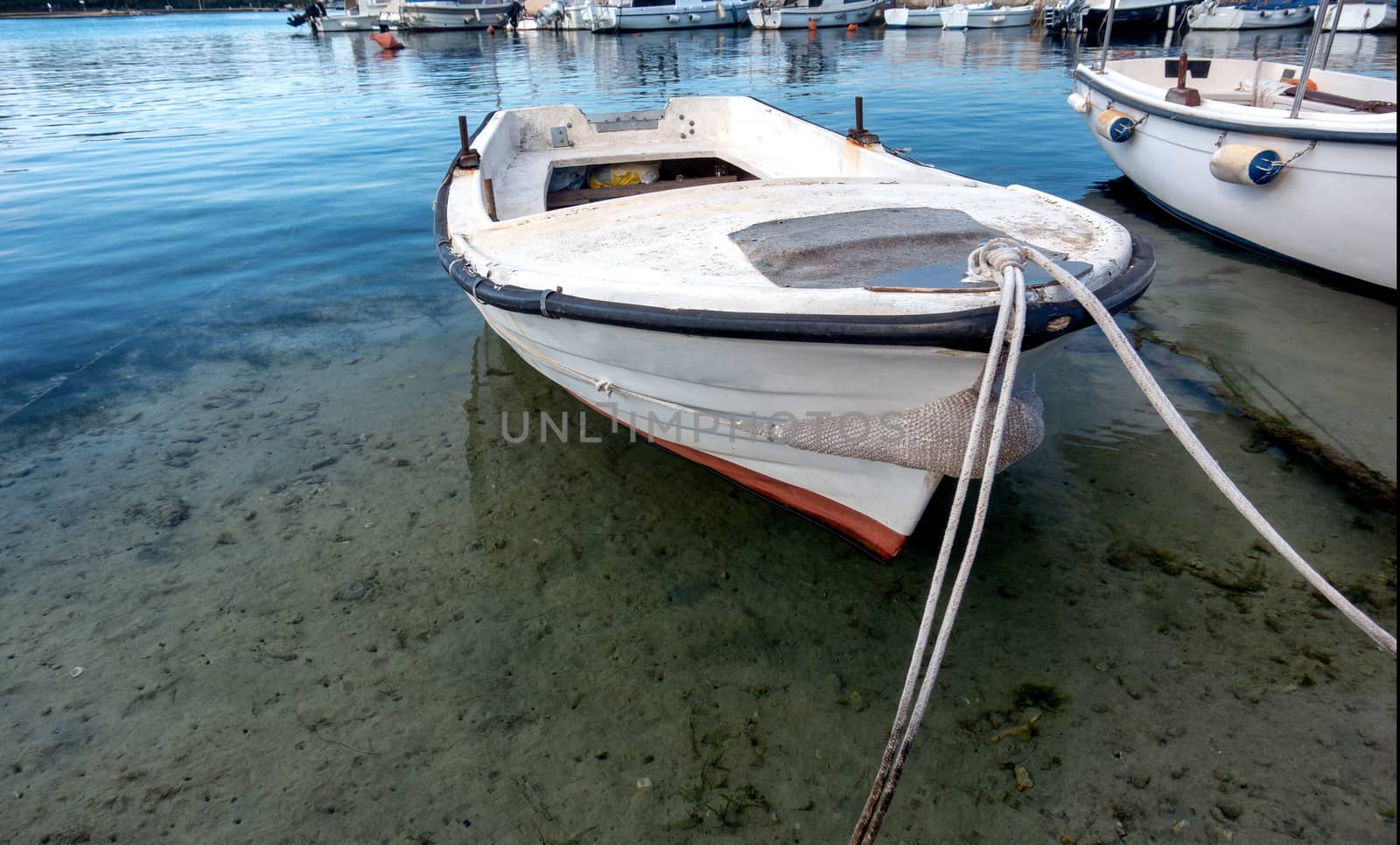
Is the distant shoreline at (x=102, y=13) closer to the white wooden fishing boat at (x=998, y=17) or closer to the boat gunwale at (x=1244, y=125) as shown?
the white wooden fishing boat at (x=998, y=17)

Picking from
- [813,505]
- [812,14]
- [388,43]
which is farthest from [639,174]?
[812,14]

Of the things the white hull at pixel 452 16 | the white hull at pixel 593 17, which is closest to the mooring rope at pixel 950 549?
the white hull at pixel 593 17

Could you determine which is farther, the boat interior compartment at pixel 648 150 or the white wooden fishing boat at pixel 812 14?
the white wooden fishing boat at pixel 812 14

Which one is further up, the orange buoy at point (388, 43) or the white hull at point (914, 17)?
the white hull at point (914, 17)

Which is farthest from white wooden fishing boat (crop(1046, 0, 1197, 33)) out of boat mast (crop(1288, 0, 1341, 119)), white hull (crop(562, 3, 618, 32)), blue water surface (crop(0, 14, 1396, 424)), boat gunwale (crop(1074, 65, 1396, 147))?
boat mast (crop(1288, 0, 1341, 119))

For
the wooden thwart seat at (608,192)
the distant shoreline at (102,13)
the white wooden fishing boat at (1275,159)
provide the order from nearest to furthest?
the white wooden fishing boat at (1275,159) → the wooden thwart seat at (608,192) → the distant shoreline at (102,13)

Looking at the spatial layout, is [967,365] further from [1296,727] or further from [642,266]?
[1296,727]

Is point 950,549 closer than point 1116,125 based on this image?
Yes

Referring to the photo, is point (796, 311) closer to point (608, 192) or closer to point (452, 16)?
point (608, 192)

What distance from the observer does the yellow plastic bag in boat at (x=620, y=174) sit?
741 cm

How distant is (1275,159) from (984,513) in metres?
5.74

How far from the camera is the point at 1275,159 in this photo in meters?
6.06

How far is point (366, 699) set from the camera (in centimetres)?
287

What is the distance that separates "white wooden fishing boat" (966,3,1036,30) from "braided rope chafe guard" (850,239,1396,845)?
40.9 metres
